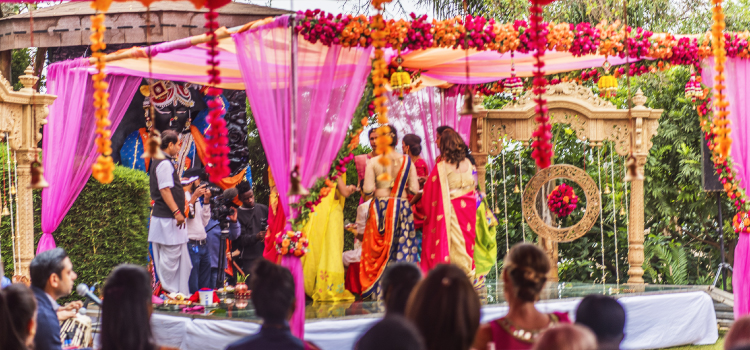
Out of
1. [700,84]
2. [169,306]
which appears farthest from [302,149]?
[700,84]

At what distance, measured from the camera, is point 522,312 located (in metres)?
3.24

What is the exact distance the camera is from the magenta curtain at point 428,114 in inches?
346

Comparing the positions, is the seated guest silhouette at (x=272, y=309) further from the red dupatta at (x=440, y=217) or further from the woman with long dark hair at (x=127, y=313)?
the red dupatta at (x=440, y=217)

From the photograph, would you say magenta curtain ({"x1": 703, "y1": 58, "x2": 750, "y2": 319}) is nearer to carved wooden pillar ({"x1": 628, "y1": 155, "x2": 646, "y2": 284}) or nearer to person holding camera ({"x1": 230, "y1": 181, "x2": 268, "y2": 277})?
carved wooden pillar ({"x1": 628, "y1": 155, "x2": 646, "y2": 284})

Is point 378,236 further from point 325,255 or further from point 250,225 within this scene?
point 250,225

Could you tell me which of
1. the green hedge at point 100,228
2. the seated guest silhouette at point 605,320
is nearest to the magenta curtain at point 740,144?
the seated guest silhouette at point 605,320

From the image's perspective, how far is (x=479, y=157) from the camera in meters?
9.34

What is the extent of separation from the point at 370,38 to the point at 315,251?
97.3 inches

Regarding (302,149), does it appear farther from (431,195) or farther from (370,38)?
(431,195)

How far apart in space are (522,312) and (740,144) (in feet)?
17.3

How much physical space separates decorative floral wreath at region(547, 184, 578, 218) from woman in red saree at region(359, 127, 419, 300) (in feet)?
7.54

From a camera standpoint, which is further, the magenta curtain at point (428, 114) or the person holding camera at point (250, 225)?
the person holding camera at point (250, 225)

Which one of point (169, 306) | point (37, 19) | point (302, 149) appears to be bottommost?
point (169, 306)

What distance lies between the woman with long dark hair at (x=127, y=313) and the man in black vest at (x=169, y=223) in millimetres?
4233
